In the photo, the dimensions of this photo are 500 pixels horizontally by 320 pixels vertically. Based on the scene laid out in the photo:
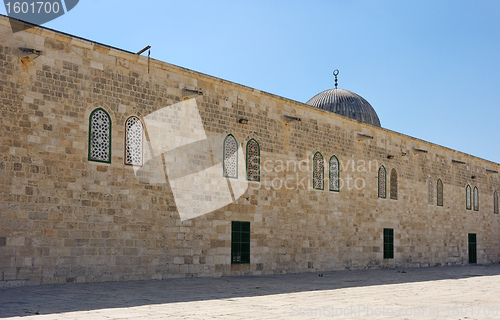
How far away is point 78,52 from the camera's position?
9500 millimetres

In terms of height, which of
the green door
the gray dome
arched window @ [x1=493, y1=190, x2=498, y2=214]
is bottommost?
the green door

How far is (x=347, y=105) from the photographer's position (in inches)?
842

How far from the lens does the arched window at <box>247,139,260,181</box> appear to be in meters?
12.6

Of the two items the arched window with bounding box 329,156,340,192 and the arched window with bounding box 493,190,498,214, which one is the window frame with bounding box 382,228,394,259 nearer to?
the arched window with bounding box 329,156,340,192

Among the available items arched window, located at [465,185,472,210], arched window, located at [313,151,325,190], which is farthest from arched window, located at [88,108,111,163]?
arched window, located at [465,185,472,210]

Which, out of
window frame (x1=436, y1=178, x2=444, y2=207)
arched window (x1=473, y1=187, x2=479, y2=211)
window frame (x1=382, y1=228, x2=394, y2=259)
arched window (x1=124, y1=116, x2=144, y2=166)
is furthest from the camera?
arched window (x1=473, y1=187, x2=479, y2=211)

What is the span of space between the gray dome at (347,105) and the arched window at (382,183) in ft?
15.1

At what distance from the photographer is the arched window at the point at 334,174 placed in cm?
1487

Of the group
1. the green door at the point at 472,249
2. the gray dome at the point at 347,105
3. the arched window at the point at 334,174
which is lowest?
the green door at the point at 472,249

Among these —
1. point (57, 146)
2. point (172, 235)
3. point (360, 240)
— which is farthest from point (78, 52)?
point (360, 240)

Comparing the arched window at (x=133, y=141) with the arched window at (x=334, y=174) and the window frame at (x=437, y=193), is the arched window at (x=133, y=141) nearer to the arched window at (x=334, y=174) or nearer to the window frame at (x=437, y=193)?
the arched window at (x=334, y=174)

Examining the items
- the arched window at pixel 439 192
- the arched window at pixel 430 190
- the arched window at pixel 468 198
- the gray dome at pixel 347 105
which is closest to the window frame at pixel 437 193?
the arched window at pixel 439 192

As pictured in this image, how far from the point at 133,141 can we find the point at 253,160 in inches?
138

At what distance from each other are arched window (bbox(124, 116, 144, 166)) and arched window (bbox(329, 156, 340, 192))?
256 inches
